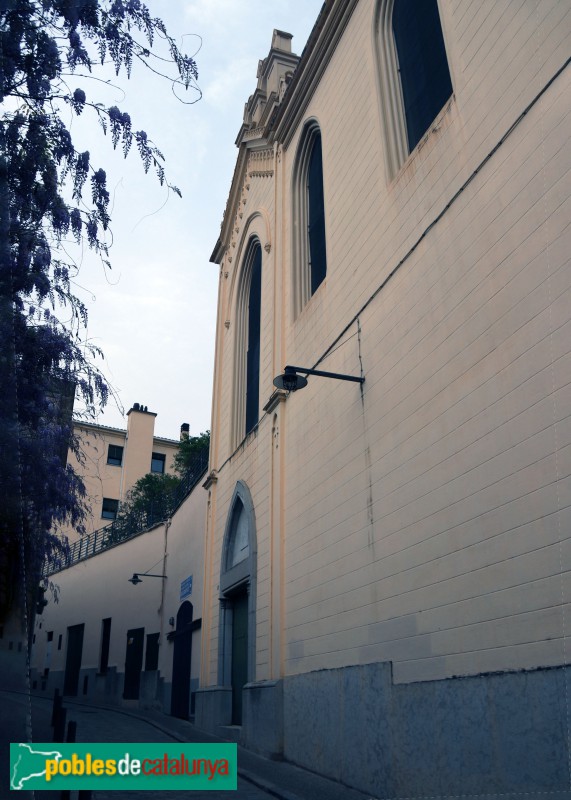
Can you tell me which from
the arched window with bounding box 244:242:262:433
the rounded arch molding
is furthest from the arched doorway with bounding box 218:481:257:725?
the rounded arch molding

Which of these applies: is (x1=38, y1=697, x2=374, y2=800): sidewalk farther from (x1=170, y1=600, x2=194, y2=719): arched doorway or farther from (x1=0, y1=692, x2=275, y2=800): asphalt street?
(x1=170, y1=600, x2=194, y2=719): arched doorway

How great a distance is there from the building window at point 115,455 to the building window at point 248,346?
22.7m

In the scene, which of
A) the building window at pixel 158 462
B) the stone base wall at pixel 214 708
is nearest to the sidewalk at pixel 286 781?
the stone base wall at pixel 214 708

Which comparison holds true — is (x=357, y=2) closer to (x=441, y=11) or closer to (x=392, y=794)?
(x=441, y=11)

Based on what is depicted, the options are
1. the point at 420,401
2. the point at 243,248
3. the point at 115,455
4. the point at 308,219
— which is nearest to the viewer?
the point at 420,401

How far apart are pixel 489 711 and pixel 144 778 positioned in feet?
10.1

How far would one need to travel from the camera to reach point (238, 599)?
13.6 metres

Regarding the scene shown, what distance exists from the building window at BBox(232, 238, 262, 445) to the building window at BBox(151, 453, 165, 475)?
23.4 metres

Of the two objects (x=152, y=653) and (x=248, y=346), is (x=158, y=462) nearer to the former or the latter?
(x=152, y=653)

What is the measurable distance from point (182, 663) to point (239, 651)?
15.5 ft

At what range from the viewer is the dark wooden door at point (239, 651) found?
12.6 m

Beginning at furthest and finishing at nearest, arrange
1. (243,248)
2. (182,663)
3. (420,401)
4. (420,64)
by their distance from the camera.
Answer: (182,663) < (243,248) < (420,64) < (420,401)

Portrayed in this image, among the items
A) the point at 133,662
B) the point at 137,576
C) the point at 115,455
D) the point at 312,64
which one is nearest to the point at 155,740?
the point at 137,576

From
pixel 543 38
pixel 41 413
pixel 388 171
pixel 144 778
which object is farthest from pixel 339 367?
pixel 144 778
